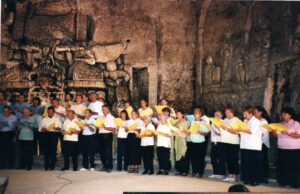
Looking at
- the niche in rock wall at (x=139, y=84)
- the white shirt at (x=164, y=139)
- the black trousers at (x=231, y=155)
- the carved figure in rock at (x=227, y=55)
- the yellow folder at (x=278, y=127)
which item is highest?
the carved figure in rock at (x=227, y=55)

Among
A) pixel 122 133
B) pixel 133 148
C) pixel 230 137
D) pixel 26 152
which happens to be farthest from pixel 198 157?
pixel 26 152

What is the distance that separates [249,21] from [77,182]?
681 centimetres

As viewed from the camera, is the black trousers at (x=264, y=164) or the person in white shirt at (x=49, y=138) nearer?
the black trousers at (x=264, y=164)

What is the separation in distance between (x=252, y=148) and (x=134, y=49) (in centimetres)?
637

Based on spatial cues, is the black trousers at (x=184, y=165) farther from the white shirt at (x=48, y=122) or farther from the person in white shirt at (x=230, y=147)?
the white shirt at (x=48, y=122)

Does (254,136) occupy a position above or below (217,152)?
above

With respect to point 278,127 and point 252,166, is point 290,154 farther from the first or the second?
point 252,166

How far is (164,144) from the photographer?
28.9 feet

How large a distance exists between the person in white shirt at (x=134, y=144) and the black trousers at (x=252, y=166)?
7.87ft

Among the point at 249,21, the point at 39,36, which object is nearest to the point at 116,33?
the point at 39,36

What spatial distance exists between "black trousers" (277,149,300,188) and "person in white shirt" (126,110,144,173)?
303cm

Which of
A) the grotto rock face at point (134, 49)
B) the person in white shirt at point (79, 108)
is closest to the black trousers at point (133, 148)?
the person in white shirt at point (79, 108)

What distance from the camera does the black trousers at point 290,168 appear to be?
25.0 feet

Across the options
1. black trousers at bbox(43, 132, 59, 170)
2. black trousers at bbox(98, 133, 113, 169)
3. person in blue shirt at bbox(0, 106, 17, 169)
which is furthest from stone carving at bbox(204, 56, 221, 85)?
person in blue shirt at bbox(0, 106, 17, 169)
